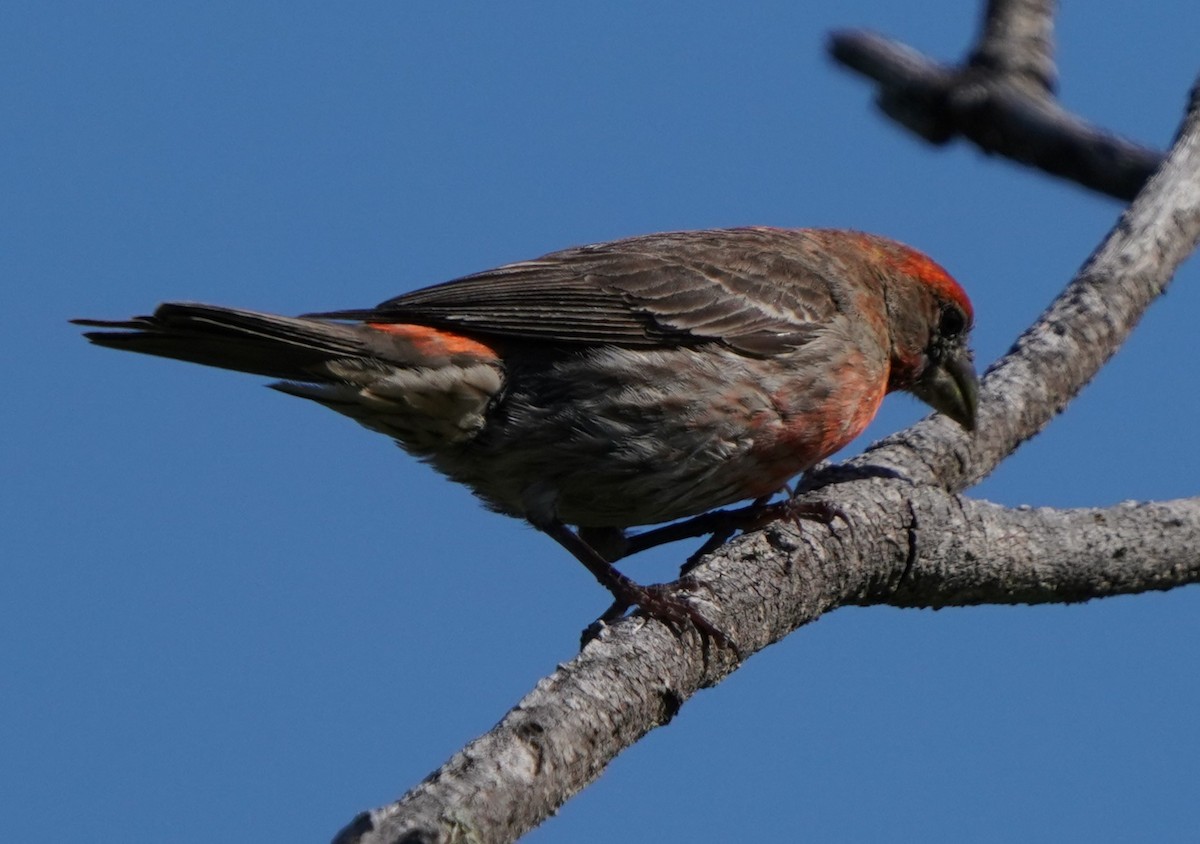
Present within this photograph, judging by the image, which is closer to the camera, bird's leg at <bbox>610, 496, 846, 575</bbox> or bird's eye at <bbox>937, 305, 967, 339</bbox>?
bird's leg at <bbox>610, 496, 846, 575</bbox>

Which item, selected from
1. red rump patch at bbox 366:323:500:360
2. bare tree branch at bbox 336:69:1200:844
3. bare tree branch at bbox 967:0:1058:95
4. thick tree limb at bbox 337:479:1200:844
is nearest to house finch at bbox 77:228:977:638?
red rump patch at bbox 366:323:500:360

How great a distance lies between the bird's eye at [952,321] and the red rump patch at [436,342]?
2361 mm

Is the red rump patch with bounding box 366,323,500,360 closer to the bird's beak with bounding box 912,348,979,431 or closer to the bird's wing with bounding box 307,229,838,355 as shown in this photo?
the bird's wing with bounding box 307,229,838,355

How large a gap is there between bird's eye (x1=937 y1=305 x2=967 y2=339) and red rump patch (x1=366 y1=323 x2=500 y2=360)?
2361 millimetres

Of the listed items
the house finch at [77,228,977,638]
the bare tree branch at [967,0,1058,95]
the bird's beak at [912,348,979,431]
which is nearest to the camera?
the house finch at [77,228,977,638]

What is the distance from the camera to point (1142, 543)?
6070 mm

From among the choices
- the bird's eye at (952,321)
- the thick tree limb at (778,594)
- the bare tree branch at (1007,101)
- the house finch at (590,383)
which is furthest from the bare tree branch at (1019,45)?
the thick tree limb at (778,594)

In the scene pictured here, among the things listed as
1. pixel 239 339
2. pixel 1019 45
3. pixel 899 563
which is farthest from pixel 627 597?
pixel 1019 45

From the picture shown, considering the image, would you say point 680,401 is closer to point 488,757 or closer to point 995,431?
point 995,431

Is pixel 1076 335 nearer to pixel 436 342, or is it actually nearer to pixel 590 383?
pixel 590 383

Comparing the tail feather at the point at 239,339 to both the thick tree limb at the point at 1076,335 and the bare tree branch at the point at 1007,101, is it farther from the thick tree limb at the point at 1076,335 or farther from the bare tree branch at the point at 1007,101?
the bare tree branch at the point at 1007,101

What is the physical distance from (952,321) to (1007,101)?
1068mm

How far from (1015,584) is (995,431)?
0.94 m

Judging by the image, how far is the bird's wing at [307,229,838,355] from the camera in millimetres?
6496
